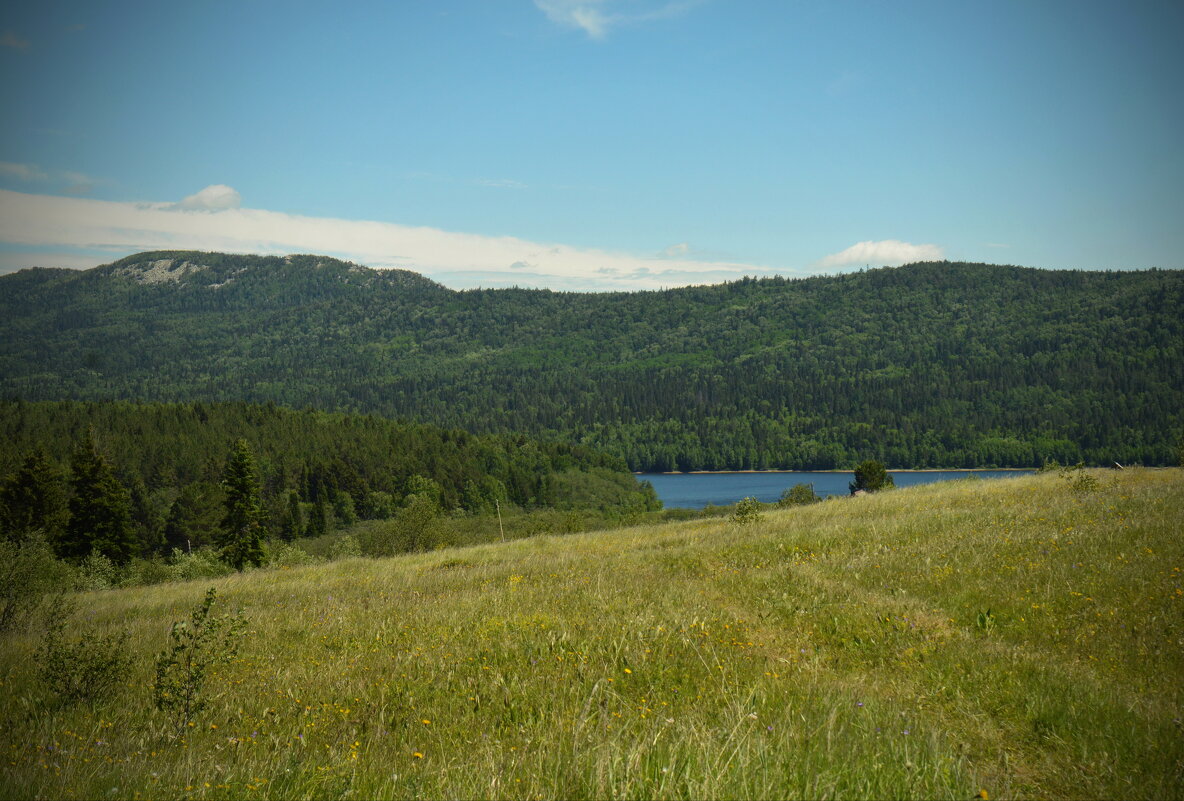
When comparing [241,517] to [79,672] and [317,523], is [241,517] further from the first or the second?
[317,523]

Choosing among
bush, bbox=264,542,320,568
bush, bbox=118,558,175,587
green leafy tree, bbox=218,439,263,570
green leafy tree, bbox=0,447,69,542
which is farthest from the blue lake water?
green leafy tree, bbox=0,447,69,542

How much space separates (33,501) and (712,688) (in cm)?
6675

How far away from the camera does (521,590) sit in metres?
12.3

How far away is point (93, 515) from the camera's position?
56.1m

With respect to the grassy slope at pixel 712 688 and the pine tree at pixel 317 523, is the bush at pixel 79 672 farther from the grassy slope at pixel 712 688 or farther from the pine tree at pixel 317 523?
the pine tree at pixel 317 523

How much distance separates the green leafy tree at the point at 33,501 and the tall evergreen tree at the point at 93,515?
3.65 ft

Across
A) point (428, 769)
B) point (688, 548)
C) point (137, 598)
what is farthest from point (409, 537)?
point (428, 769)

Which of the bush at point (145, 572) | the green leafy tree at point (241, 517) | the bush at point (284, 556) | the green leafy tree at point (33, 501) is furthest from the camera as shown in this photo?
the green leafy tree at point (33, 501)

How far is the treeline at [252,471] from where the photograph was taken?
5572 centimetres

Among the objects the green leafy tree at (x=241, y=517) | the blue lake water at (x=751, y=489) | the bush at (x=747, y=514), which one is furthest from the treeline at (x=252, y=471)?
the bush at (x=747, y=514)

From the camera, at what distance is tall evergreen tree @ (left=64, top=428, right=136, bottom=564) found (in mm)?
55156

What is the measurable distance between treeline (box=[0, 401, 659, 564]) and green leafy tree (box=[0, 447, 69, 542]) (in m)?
0.09

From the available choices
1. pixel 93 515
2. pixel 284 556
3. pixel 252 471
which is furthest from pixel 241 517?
pixel 93 515

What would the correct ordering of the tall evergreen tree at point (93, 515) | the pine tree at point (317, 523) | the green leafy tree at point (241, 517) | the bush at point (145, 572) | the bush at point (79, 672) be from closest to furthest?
the bush at point (79, 672) → the bush at point (145, 572) → the green leafy tree at point (241, 517) → the tall evergreen tree at point (93, 515) → the pine tree at point (317, 523)
